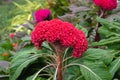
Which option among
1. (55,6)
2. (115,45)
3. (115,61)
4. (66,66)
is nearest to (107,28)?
(115,45)

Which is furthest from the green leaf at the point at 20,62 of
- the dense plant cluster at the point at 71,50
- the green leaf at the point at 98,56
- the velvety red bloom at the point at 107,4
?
the velvety red bloom at the point at 107,4

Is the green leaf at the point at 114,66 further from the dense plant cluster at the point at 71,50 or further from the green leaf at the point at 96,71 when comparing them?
the green leaf at the point at 96,71

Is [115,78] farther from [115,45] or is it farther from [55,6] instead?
[55,6]

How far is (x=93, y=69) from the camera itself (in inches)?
94.3

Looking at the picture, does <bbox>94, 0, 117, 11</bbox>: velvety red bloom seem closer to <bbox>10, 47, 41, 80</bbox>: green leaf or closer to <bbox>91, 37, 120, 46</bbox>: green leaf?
<bbox>91, 37, 120, 46</bbox>: green leaf

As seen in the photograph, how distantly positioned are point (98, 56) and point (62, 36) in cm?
31

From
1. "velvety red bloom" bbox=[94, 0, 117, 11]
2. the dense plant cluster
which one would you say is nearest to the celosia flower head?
the dense plant cluster

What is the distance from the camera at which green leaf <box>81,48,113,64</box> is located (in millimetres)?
2451

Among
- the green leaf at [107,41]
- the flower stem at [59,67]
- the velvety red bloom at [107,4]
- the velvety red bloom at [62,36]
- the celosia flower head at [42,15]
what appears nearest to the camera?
the velvety red bloom at [62,36]

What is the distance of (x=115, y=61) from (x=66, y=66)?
333 millimetres

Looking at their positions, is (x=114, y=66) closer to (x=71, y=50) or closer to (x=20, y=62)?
(x=71, y=50)

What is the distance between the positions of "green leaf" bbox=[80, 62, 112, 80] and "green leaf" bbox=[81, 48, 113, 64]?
65mm

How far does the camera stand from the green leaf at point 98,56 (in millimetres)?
2451

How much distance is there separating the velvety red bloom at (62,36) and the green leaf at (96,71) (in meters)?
0.10
